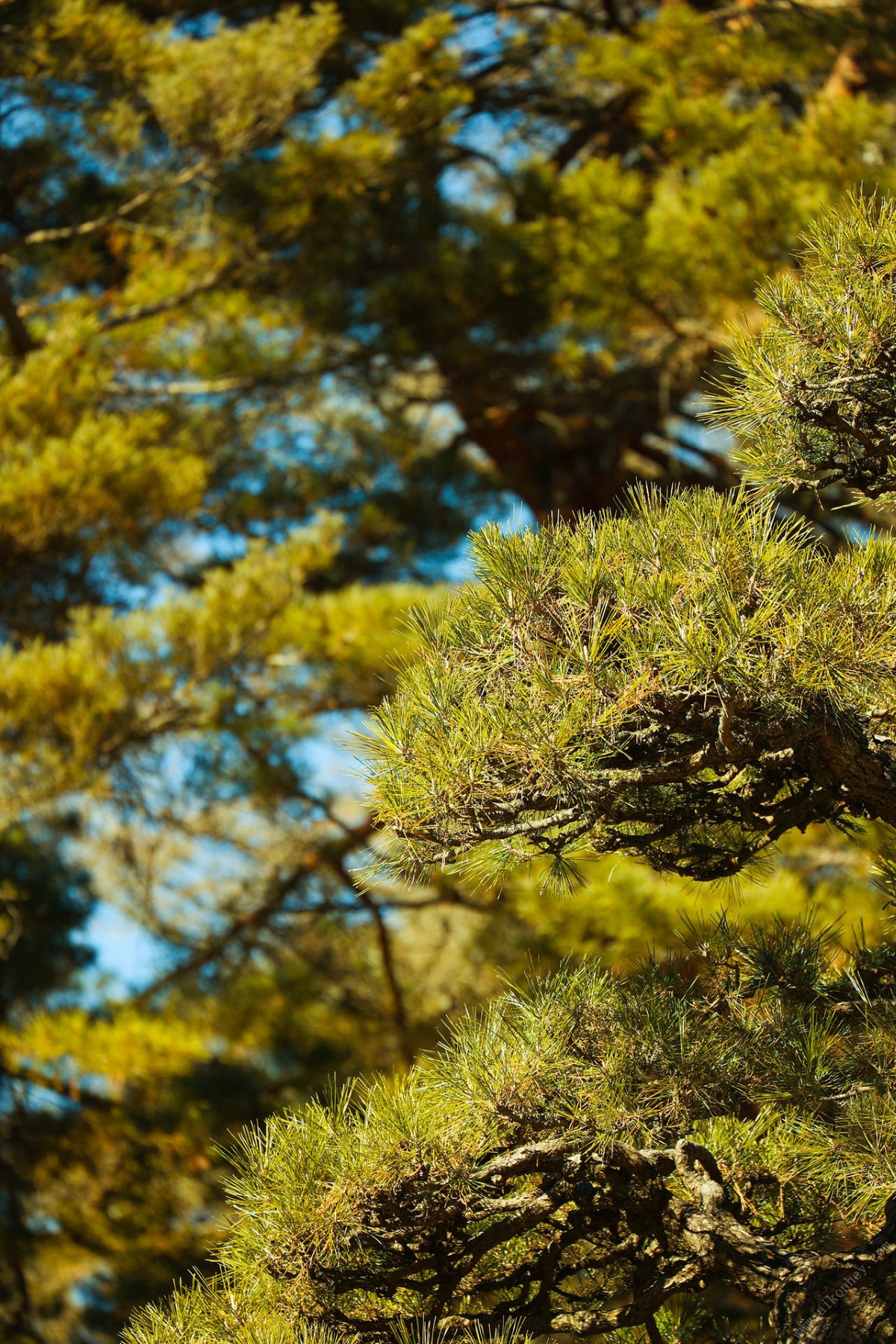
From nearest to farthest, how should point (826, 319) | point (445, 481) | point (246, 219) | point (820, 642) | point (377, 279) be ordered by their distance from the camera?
point (820, 642), point (826, 319), point (246, 219), point (377, 279), point (445, 481)

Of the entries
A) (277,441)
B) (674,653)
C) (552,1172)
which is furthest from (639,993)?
(277,441)

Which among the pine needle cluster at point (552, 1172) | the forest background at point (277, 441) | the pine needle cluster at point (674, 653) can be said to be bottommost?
the pine needle cluster at point (552, 1172)

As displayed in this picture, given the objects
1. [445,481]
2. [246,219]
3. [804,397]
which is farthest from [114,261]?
[804,397]

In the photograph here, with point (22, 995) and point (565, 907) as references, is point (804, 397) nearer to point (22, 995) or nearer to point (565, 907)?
point (565, 907)

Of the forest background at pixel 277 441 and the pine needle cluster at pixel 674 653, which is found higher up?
the forest background at pixel 277 441

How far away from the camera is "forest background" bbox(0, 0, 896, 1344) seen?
2.84m

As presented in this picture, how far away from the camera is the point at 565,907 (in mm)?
2758

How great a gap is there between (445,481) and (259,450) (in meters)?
0.67

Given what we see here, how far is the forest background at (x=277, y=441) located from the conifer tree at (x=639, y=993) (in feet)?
4.71

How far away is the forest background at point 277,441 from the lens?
284 centimetres

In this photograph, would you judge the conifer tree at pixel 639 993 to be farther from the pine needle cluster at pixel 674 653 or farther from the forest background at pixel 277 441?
the forest background at pixel 277 441

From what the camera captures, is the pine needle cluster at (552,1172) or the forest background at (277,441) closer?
the pine needle cluster at (552,1172)

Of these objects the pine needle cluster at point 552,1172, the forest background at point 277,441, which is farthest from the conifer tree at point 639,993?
the forest background at point 277,441

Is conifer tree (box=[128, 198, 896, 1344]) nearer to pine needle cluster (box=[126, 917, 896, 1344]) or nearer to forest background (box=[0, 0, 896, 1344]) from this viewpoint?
pine needle cluster (box=[126, 917, 896, 1344])
